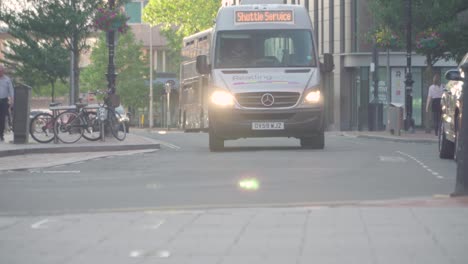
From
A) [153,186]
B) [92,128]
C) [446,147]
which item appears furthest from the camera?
[92,128]

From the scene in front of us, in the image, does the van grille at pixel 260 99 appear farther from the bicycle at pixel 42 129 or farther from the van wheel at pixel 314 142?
the bicycle at pixel 42 129

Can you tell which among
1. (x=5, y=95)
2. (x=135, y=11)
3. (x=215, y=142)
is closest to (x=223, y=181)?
(x=215, y=142)

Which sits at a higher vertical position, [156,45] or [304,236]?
[156,45]

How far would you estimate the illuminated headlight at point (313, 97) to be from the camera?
22203 mm

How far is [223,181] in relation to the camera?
14.8 metres

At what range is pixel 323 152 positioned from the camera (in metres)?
22.1

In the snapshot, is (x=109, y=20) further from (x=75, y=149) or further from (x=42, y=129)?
(x=75, y=149)

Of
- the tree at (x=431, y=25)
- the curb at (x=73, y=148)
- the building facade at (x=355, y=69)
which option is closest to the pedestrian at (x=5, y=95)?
the curb at (x=73, y=148)

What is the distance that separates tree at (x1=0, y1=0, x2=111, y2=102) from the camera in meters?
55.9

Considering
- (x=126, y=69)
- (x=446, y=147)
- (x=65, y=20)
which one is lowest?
(x=446, y=147)

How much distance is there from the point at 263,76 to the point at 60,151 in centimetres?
414

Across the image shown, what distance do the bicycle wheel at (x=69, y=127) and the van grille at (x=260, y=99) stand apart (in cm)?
465

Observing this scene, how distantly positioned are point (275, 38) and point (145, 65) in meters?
81.7

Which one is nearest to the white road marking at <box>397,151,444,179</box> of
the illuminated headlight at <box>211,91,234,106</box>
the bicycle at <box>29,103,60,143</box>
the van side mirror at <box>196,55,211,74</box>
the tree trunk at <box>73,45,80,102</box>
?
the illuminated headlight at <box>211,91,234,106</box>
